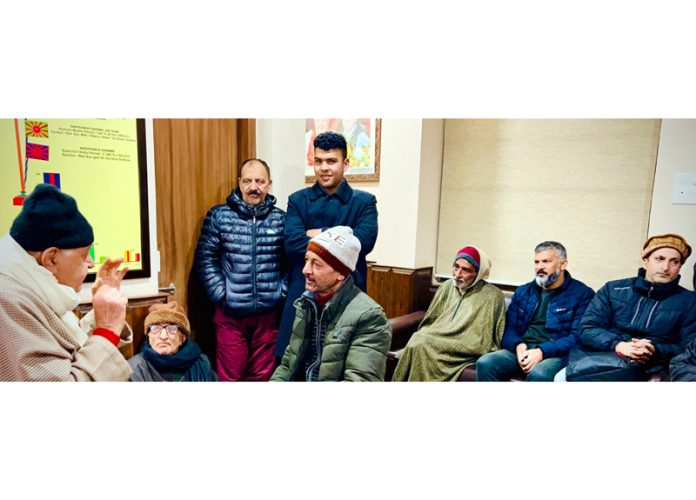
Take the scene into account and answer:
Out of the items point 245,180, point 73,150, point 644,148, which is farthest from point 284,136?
point 644,148

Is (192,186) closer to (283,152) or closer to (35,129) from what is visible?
(283,152)

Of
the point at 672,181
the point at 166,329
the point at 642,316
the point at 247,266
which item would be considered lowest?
the point at 166,329

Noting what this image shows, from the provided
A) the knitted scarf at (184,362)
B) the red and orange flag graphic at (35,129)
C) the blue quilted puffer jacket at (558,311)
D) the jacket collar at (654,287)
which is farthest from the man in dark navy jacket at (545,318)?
the red and orange flag graphic at (35,129)

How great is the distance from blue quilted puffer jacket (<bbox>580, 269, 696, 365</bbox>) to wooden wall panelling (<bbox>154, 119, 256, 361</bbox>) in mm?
1206

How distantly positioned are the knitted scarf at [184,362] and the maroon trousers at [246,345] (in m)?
0.05

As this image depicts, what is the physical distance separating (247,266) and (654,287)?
1.25 m

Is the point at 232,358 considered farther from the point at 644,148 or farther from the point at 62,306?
the point at 644,148

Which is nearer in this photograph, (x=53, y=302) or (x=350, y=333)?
(x=53, y=302)

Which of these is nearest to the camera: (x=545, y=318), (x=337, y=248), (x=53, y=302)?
(x=53, y=302)

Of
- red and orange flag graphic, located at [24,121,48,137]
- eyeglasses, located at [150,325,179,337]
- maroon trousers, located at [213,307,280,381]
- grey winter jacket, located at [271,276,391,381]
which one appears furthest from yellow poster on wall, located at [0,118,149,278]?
grey winter jacket, located at [271,276,391,381]

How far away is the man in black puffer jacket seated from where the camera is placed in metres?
1.19

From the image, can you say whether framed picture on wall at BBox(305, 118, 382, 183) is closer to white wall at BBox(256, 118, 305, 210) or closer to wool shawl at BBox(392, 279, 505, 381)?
white wall at BBox(256, 118, 305, 210)

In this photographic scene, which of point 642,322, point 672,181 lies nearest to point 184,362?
point 642,322

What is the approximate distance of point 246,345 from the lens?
1303 millimetres
